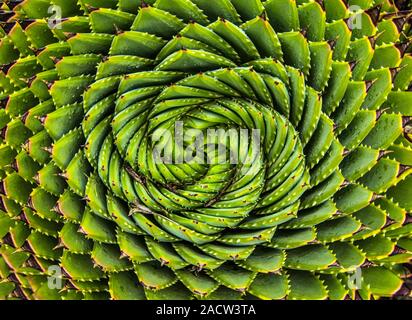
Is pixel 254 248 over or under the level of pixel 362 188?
under

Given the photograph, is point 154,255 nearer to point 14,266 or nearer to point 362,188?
point 14,266

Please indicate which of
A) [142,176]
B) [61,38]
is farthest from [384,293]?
[61,38]

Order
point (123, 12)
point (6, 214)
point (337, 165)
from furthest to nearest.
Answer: point (6, 214) < point (123, 12) < point (337, 165)

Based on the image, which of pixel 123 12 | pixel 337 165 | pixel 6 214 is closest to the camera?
pixel 337 165

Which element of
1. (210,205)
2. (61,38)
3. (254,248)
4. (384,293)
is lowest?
(384,293)

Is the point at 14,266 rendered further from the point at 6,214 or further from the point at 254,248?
the point at 254,248

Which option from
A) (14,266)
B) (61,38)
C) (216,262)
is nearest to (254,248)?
(216,262)

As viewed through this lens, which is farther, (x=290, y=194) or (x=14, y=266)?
(x=14, y=266)
